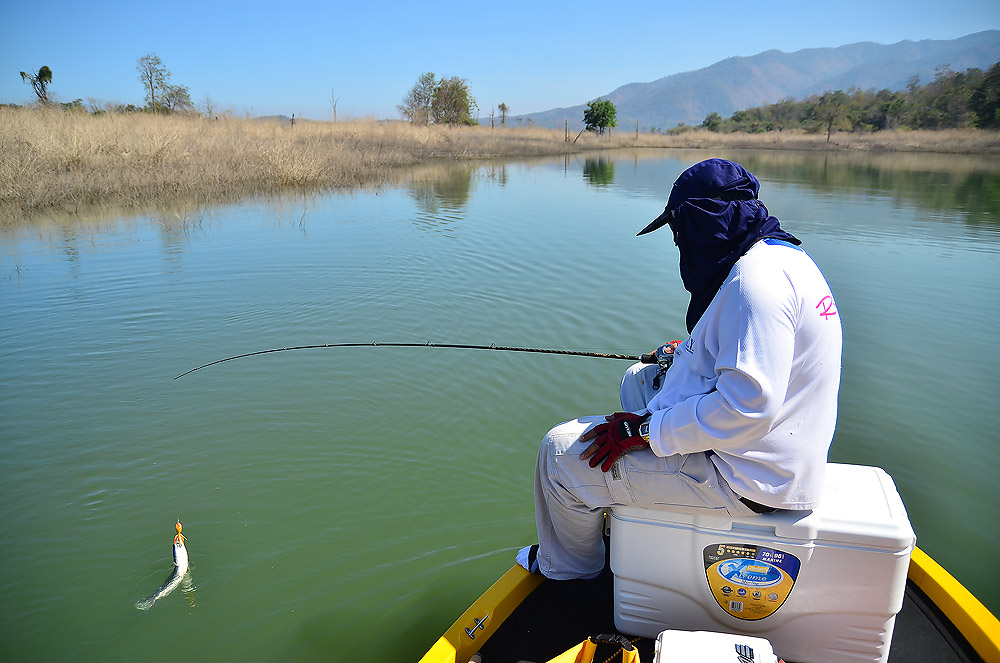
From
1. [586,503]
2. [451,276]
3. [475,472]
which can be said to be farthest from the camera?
[451,276]

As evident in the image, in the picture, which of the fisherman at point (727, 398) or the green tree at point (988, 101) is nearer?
the fisherman at point (727, 398)

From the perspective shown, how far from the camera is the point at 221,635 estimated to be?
283 centimetres

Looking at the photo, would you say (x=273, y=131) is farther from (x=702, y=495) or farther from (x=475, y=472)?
(x=702, y=495)

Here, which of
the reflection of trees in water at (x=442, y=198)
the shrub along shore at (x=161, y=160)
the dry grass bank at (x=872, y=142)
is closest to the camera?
the reflection of trees in water at (x=442, y=198)

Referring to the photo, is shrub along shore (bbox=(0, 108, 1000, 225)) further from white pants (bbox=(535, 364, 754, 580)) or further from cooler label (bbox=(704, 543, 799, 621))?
cooler label (bbox=(704, 543, 799, 621))

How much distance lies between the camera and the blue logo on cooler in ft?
6.19

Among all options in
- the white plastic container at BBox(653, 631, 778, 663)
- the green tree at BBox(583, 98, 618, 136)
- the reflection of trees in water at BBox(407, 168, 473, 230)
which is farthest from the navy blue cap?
the green tree at BBox(583, 98, 618, 136)

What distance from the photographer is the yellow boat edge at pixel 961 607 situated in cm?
194

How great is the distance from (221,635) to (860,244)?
10959 mm

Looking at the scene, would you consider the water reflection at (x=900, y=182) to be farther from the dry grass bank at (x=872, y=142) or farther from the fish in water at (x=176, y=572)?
the fish in water at (x=176, y=572)

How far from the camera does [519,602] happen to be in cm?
229

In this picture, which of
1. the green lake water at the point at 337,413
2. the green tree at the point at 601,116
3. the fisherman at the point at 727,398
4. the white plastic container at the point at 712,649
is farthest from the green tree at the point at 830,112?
the white plastic container at the point at 712,649

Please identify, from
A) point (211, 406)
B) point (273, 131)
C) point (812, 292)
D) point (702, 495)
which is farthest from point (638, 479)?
point (273, 131)

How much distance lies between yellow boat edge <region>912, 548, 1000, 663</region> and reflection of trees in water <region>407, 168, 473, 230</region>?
33.2 ft
